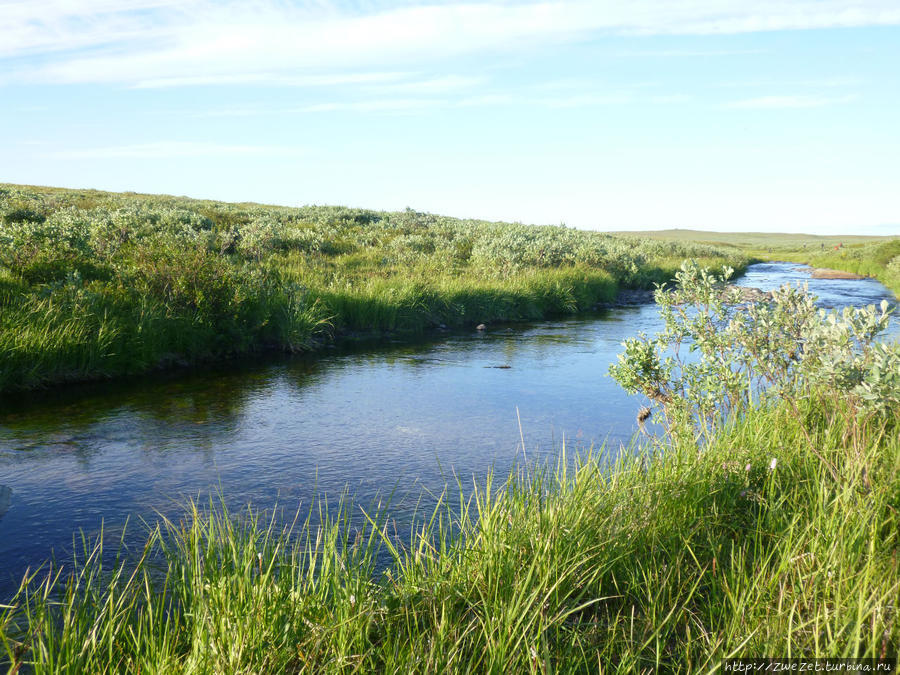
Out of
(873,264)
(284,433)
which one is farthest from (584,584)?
(873,264)

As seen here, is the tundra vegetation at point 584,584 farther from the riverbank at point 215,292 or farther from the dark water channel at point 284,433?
the riverbank at point 215,292

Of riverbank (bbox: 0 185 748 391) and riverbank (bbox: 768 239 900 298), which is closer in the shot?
riverbank (bbox: 0 185 748 391)

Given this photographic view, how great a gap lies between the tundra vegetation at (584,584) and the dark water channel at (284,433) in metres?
1.04

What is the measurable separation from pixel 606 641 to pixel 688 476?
5.57ft

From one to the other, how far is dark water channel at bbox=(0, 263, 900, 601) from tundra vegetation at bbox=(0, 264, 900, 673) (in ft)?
3.42

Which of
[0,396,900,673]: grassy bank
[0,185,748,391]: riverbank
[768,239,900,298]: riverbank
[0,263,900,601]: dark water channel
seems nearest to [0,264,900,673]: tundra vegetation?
[0,396,900,673]: grassy bank

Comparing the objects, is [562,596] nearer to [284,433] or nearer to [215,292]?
[284,433]

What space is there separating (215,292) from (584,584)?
11.3 meters

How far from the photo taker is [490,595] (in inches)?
132

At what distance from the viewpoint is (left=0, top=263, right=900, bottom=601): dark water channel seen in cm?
612

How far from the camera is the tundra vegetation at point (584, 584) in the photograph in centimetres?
288

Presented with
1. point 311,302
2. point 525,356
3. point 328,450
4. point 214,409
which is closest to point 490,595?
point 328,450

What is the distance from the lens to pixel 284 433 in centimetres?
845

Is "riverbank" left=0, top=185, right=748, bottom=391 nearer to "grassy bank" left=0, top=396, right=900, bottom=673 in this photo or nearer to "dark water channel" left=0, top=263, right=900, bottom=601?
"dark water channel" left=0, top=263, right=900, bottom=601
